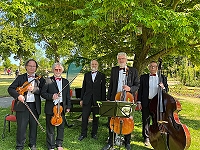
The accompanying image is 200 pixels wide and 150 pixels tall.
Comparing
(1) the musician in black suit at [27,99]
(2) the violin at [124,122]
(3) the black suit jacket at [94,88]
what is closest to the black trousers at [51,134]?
(1) the musician in black suit at [27,99]

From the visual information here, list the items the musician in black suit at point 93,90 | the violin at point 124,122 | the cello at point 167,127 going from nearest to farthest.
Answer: the cello at point 167,127, the violin at point 124,122, the musician in black suit at point 93,90

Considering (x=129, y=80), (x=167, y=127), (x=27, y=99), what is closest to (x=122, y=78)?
(x=129, y=80)

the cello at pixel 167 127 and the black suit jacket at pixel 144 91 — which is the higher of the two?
the black suit jacket at pixel 144 91

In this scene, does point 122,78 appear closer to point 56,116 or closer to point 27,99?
point 56,116

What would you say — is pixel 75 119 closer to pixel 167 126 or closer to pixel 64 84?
pixel 64 84

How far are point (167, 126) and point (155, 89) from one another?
3.07 feet

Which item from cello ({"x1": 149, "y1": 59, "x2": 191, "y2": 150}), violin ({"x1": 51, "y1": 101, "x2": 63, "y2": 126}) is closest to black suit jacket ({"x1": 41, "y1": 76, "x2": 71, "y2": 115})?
violin ({"x1": 51, "y1": 101, "x2": 63, "y2": 126})

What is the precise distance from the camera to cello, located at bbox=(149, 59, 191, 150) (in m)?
3.75

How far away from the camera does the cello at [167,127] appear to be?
147 inches

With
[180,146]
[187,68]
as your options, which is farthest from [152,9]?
[187,68]

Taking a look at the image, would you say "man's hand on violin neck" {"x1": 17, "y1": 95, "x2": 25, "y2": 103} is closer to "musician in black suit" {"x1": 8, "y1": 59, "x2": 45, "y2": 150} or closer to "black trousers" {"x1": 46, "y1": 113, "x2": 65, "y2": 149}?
"musician in black suit" {"x1": 8, "y1": 59, "x2": 45, "y2": 150}

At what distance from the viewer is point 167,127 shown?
392cm

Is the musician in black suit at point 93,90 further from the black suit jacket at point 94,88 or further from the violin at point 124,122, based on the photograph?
the violin at point 124,122

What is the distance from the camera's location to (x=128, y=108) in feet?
12.1
